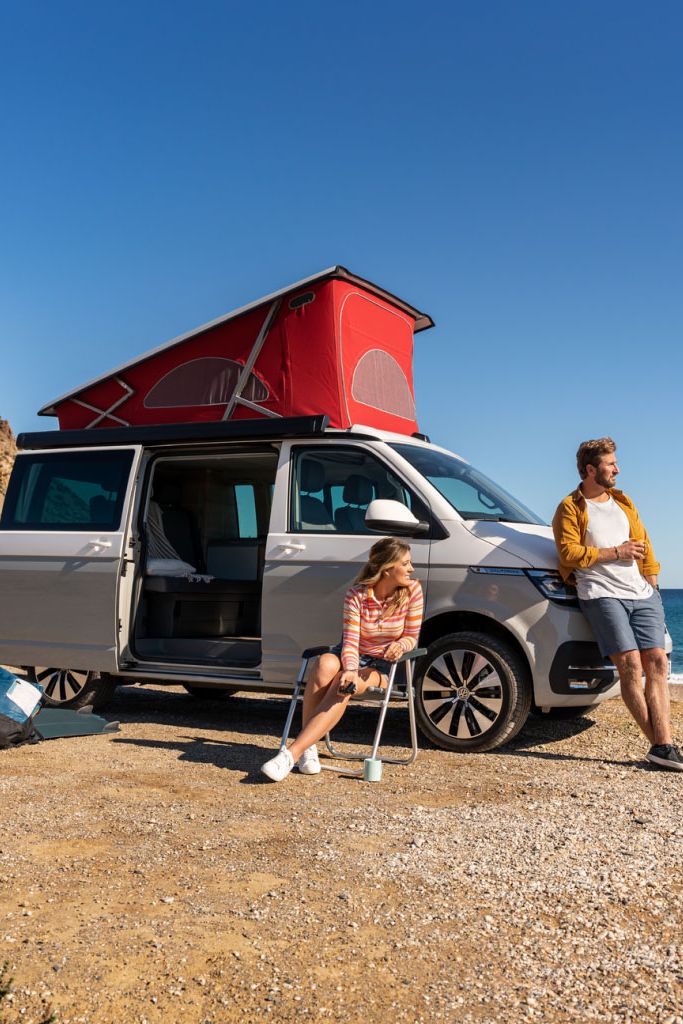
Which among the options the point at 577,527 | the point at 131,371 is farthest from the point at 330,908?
the point at 131,371

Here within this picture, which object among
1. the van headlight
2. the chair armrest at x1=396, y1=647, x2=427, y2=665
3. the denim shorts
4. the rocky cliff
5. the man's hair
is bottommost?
the denim shorts

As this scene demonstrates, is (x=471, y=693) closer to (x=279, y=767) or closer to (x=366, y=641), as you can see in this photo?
(x=366, y=641)

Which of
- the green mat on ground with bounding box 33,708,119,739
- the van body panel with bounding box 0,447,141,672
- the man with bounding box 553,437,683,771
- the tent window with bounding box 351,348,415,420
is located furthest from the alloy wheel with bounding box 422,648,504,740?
the van body panel with bounding box 0,447,141,672

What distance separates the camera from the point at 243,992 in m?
2.66

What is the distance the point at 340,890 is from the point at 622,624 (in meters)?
2.85

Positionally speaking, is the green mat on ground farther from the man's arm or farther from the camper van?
the man's arm

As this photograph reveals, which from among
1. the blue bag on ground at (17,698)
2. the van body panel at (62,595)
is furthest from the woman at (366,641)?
the van body panel at (62,595)

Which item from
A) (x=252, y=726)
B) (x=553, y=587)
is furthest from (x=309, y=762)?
(x=252, y=726)

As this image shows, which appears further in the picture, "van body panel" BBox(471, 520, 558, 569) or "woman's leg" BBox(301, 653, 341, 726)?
"van body panel" BBox(471, 520, 558, 569)

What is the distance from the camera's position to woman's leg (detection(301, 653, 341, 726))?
5.46 metres

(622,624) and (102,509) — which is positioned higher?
(102,509)

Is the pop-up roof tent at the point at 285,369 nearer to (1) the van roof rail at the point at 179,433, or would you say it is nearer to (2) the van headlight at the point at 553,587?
(1) the van roof rail at the point at 179,433

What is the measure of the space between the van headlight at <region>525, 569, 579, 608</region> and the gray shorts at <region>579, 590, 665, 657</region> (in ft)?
0.28

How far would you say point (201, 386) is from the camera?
7.11m
